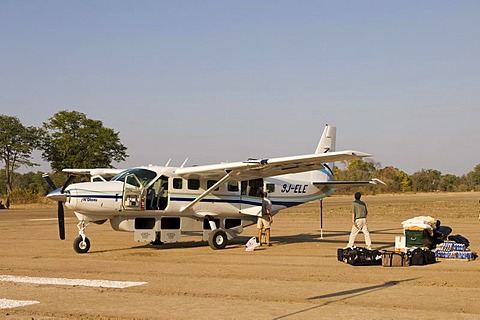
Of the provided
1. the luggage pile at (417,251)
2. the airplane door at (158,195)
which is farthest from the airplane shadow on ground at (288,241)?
the luggage pile at (417,251)

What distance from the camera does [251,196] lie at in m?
20.6

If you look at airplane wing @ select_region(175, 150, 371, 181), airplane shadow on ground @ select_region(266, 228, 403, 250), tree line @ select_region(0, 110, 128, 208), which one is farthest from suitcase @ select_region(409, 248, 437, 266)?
tree line @ select_region(0, 110, 128, 208)

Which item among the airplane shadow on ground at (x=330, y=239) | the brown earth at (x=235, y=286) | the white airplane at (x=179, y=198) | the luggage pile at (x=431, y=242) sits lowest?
the brown earth at (x=235, y=286)

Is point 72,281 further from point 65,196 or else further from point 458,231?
point 458,231

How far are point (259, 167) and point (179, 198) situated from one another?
264 cm

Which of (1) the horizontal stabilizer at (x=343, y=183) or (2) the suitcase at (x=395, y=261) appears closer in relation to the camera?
(2) the suitcase at (x=395, y=261)

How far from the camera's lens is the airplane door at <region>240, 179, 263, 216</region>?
A: 20.3m

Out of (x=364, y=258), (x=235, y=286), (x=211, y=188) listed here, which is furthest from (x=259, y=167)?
(x=235, y=286)

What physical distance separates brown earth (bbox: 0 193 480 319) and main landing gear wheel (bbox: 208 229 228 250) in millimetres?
308

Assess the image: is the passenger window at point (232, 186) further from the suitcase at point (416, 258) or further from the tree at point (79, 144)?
the tree at point (79, 144)

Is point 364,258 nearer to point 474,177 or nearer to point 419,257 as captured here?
point 419,257

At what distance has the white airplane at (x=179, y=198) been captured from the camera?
17406 millimetres

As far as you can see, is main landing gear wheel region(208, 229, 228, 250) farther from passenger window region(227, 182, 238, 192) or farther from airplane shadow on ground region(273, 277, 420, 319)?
airplane shadow on ground region(273, 277, 420, 319)

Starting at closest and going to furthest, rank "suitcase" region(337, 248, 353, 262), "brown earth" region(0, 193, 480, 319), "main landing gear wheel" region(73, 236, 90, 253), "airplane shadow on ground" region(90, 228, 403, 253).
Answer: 1. "brown earth" region(0, 193, 480, 319)
2. "suitcase" region(337, 248, 353, 262)
3. "main landing gear wheel" region(73, 236, 90, 253)
4. "airplane shadow on ground" region(90, 228, 403, 253)
